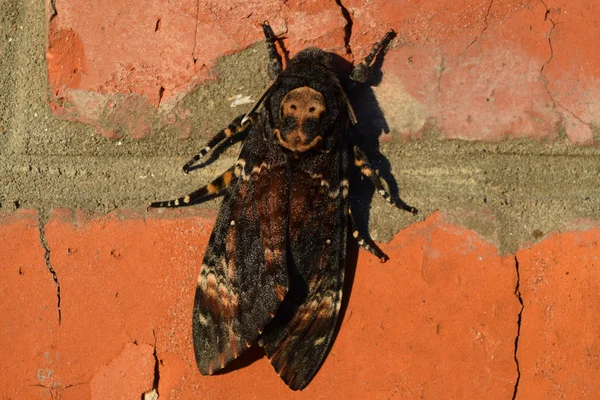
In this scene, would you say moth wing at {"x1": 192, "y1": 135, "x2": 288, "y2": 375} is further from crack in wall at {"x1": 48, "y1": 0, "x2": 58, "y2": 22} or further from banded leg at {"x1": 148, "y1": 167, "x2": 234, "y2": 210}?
crack in wall at {"x1": 48, "y1": 0, "x2": 58, "y2": 22}

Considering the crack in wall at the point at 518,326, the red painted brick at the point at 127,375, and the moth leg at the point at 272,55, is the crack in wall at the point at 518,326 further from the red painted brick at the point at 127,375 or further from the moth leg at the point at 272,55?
the red painted brick at the point at 127,375

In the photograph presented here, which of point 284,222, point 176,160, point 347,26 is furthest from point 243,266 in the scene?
point 347,26

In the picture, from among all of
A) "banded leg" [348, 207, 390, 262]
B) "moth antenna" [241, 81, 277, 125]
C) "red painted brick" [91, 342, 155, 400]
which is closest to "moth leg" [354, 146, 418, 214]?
"banded leg" [348, 207, 390, 262]

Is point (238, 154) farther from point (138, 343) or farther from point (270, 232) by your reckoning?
point (138, 343)

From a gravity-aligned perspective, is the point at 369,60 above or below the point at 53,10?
below

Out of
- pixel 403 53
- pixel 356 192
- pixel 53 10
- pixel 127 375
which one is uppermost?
pixel 53 10

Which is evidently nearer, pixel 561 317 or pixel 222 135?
pixel 561 317

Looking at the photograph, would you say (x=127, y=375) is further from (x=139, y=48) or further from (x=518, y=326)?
(x=518, y=326)
